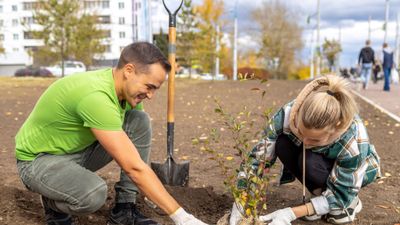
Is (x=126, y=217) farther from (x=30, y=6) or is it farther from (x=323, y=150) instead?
(x=30, y=6)

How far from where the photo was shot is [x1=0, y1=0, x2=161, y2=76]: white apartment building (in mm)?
15908

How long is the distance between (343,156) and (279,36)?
42.9 meters

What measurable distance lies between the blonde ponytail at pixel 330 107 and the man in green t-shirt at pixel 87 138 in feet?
2.52

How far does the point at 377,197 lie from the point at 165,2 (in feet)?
7.60

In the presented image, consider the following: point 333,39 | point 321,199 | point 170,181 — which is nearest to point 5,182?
point 170,181

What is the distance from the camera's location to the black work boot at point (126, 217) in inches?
110

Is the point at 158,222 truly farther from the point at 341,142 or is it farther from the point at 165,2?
the point at 165,2

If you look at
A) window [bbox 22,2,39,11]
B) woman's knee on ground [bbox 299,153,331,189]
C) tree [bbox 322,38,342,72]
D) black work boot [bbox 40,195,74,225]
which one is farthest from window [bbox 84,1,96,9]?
woman's knee on ground [bbox 299,153,331,189]

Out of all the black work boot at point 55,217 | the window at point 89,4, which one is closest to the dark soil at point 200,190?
the black work boot at point 55,217

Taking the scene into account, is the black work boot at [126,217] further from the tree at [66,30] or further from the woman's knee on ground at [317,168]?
the tree at [66,30]

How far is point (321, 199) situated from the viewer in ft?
9.12

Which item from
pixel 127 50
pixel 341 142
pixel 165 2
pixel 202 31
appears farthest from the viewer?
pixel 202 31

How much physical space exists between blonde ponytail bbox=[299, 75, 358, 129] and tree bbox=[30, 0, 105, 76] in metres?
21.8

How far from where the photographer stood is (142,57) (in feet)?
7.30
